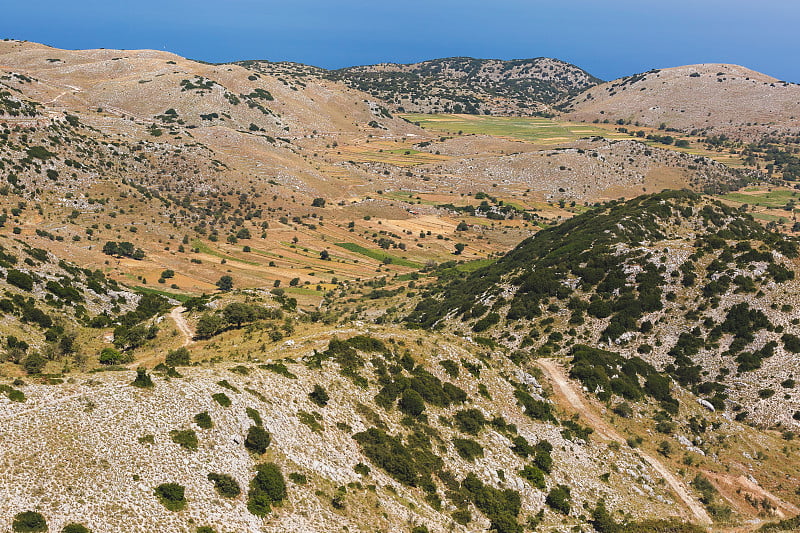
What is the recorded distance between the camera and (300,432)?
1334 inches

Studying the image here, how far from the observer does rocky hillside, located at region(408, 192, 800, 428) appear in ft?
192

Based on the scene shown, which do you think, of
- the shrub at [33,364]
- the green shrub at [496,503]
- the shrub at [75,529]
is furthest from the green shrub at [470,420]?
the shrub at [33,364]

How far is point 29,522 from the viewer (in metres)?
20.9

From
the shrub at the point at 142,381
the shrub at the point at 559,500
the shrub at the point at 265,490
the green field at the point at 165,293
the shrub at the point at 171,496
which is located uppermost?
the shrub at the point at 142,381

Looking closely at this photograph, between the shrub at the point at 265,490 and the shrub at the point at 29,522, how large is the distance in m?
8.98

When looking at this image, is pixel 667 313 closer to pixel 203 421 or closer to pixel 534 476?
pixel 534 476

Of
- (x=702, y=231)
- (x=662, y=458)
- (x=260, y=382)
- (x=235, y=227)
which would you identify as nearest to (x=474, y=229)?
(x=235, y=227)

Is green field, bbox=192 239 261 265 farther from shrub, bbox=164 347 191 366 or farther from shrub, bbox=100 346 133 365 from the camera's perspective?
shrub, bbox=164 347 191 366

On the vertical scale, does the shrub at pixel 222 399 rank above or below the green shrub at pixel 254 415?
above

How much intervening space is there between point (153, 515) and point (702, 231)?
95466 millimetres

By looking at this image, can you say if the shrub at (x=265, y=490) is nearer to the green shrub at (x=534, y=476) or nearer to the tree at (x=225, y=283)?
the green shrub at (x=534, y=476)

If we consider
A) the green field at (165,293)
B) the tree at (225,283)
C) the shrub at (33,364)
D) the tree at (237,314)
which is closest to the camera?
the shrub at (33,364)

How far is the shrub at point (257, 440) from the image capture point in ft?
100

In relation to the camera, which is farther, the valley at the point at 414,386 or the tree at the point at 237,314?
the tree at the point at 237,314
